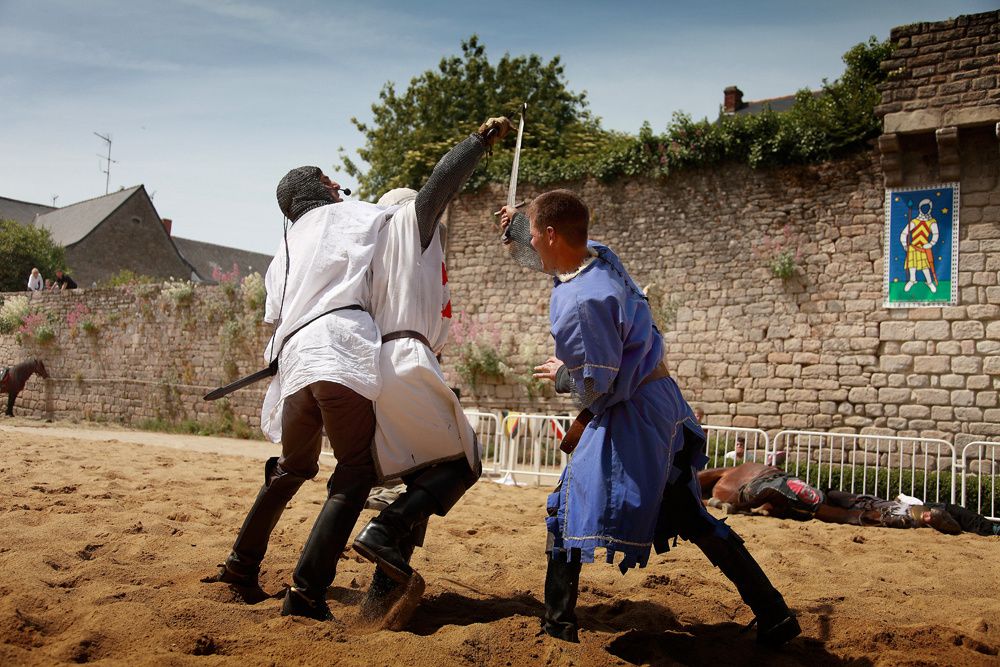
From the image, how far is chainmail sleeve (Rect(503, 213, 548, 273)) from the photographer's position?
9.25 ft

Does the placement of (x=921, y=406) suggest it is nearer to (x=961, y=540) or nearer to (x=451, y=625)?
(x=961, y=540)

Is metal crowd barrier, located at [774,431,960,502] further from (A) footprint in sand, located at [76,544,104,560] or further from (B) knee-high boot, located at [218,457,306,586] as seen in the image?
(A) footprint in sand, located at [76,544,104,560]

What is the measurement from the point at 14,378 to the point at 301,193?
16645mm

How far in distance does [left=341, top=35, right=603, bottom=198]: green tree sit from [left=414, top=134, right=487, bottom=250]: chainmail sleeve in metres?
13.3

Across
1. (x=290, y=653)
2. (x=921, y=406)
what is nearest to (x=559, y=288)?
(x=290, y=653)

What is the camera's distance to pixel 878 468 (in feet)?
27.0

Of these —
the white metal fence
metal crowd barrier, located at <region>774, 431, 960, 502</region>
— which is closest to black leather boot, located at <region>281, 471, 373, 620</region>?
the white metal fence

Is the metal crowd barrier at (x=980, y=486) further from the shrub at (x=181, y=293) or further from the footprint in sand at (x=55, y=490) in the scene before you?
the shrub at (x=181, y=293)

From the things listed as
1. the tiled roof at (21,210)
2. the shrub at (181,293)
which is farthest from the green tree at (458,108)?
the tiled roof at (21,210)

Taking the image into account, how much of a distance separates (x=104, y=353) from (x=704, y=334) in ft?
44.1

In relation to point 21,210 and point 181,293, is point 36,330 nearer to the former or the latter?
point 181,293

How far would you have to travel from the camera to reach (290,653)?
2.08 metres

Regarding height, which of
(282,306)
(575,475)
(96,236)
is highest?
(96,236)

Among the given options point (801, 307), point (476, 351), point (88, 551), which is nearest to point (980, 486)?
point (801, 307)
